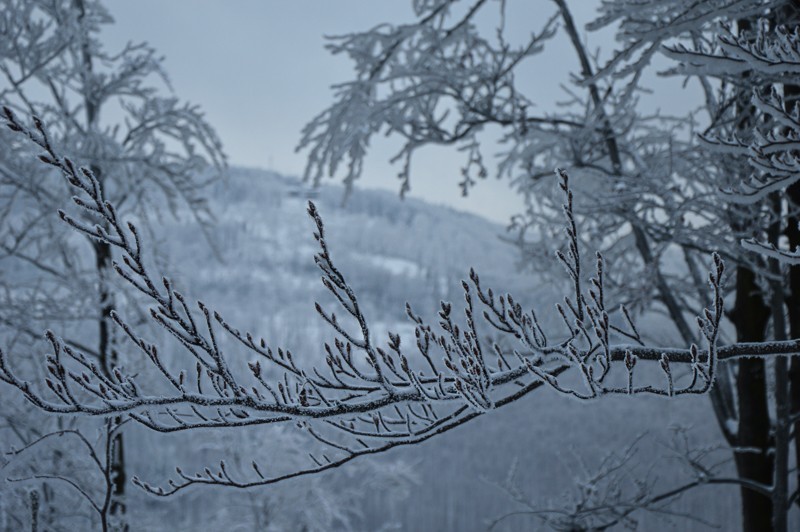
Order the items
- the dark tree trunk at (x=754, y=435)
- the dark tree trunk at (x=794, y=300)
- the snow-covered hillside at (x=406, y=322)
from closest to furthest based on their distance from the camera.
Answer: the dark tree trunk at (x=794, y=300) < the dark tree trunk at (x=754, y=435) < the snow-covered hillside at (x=406, y=322)

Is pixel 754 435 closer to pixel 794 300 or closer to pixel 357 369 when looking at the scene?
pixel 794 300

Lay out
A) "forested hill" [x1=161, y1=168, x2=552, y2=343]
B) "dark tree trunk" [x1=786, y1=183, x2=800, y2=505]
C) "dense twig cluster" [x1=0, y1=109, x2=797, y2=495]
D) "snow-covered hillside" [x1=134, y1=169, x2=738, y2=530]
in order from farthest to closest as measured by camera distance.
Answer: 1. "forested hill" [x1=161, y1=168, x2=552, y2=343]
2. "snow-covered hillside" [x1=134, y1=169, x2=738, y2=530]
3. "dark tree trunk" [x1=786, y1=183, x2=800, y2=505]
4. "dense twig cluster" [x1=0, y1=109, x2=797, y2=495]

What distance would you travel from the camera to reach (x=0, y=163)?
15.6ft

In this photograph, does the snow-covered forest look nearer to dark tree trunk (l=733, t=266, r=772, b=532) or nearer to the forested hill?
dark tree trunk (l=733, t=266, r=772, b=532)

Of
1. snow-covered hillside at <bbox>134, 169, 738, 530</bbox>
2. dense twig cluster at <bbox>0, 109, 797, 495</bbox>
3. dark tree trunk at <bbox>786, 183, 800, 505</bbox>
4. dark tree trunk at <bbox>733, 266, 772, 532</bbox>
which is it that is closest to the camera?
dense twig cluster at <bbox>0, 109, 797, 495</bbox>

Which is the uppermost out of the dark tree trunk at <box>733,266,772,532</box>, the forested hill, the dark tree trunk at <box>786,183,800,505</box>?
the forested hill

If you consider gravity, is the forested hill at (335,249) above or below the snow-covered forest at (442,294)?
above

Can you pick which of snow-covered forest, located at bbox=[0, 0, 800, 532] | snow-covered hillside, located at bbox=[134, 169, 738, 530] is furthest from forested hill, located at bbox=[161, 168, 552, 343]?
snow-covered forest, located at bbox=[0, 0, 800, 532]

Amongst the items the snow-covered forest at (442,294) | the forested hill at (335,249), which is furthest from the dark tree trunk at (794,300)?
the forested hill at (335,249)

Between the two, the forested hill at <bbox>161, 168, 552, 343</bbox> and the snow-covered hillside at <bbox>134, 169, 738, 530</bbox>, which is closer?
the snow-covered hillside at <bbox>134, 169, 738, 530</bbox>

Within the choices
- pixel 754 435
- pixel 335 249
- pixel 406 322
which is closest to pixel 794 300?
pixel 754 435

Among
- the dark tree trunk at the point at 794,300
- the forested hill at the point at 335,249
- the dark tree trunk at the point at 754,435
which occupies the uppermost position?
the forested hill at the point at 335,249

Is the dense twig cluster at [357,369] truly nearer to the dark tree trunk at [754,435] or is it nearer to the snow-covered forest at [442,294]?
the snow-covered forest at [442,294]

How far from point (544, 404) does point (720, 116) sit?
70104 millimetres
